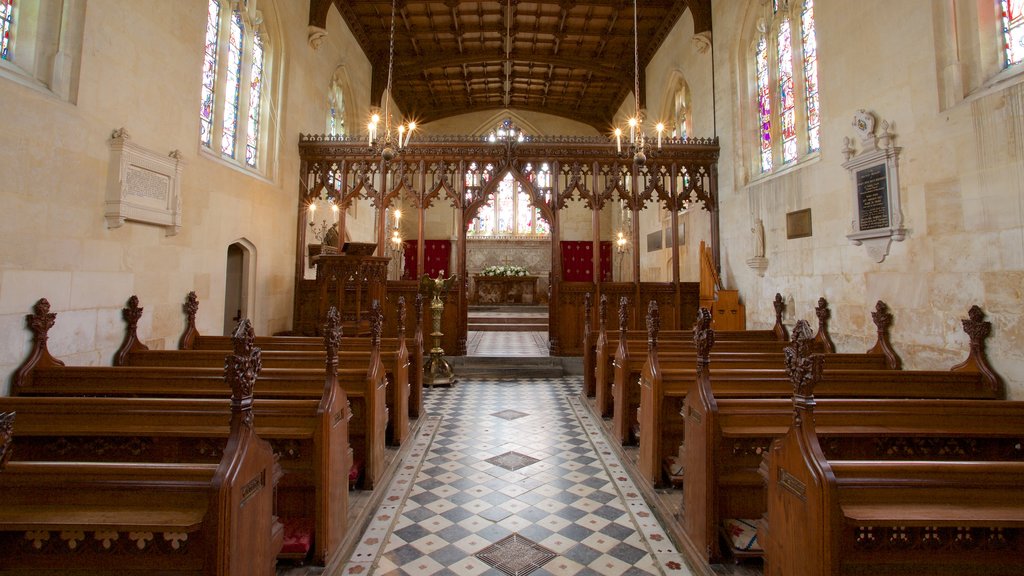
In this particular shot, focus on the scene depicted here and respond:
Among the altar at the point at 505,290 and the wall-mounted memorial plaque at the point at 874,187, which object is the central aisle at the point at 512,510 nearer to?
the wall-mounted memorial plaque at the point at 874,187

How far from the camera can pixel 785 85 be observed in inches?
299

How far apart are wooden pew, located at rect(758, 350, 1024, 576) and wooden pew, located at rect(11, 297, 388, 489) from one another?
2.88 meters

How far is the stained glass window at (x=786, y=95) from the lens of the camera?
24.2 feet

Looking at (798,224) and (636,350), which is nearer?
(636,350)

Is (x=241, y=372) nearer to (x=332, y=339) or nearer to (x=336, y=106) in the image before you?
(x=332, y=339)

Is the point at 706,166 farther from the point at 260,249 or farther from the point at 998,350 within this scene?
the point at 260,249

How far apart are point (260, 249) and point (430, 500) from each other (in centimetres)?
576

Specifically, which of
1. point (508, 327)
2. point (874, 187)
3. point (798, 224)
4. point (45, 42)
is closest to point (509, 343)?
point (508, 327)

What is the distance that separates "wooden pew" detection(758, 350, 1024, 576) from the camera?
5.74 feet

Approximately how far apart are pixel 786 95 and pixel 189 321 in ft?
30.0

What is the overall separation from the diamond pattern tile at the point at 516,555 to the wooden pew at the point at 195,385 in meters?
1.22

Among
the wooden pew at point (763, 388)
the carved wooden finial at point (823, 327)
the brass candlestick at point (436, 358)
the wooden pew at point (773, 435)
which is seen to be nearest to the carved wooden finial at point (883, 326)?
the carved wooden finial at point (823, 327)

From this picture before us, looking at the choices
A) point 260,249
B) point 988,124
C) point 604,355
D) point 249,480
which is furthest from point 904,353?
point 260,249

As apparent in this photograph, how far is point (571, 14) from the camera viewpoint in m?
11.6
